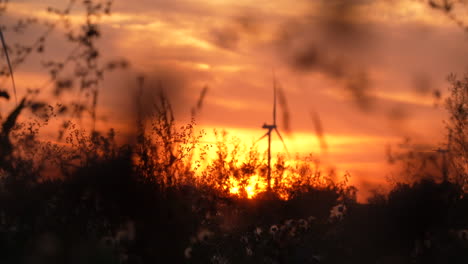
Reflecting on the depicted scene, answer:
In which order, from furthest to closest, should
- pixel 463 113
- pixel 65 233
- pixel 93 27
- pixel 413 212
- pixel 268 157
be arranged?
pixel 463 113, pixel 268 157, pixel 413 212, pixel 65 233, pixel 93 27

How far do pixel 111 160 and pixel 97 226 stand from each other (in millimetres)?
1721

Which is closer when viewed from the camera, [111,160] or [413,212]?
[111,160]

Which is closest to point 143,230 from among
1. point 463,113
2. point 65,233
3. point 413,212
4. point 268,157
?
point 65,233

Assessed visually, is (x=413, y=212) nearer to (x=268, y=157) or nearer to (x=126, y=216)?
(x=126, y=216)

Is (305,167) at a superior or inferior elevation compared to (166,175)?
superior

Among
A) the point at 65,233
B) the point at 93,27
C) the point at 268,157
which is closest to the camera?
the point at 93,27

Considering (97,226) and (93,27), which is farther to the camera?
(97,226)

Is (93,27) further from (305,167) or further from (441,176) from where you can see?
(305,167)

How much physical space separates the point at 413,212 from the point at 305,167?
12775 millimetres

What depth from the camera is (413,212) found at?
72.5 feet

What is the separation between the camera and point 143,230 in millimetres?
19438

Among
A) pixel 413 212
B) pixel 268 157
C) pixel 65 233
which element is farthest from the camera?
pixel 268 157

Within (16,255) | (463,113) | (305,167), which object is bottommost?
(16,255)

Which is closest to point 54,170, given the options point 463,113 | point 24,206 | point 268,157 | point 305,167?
point 24,206
